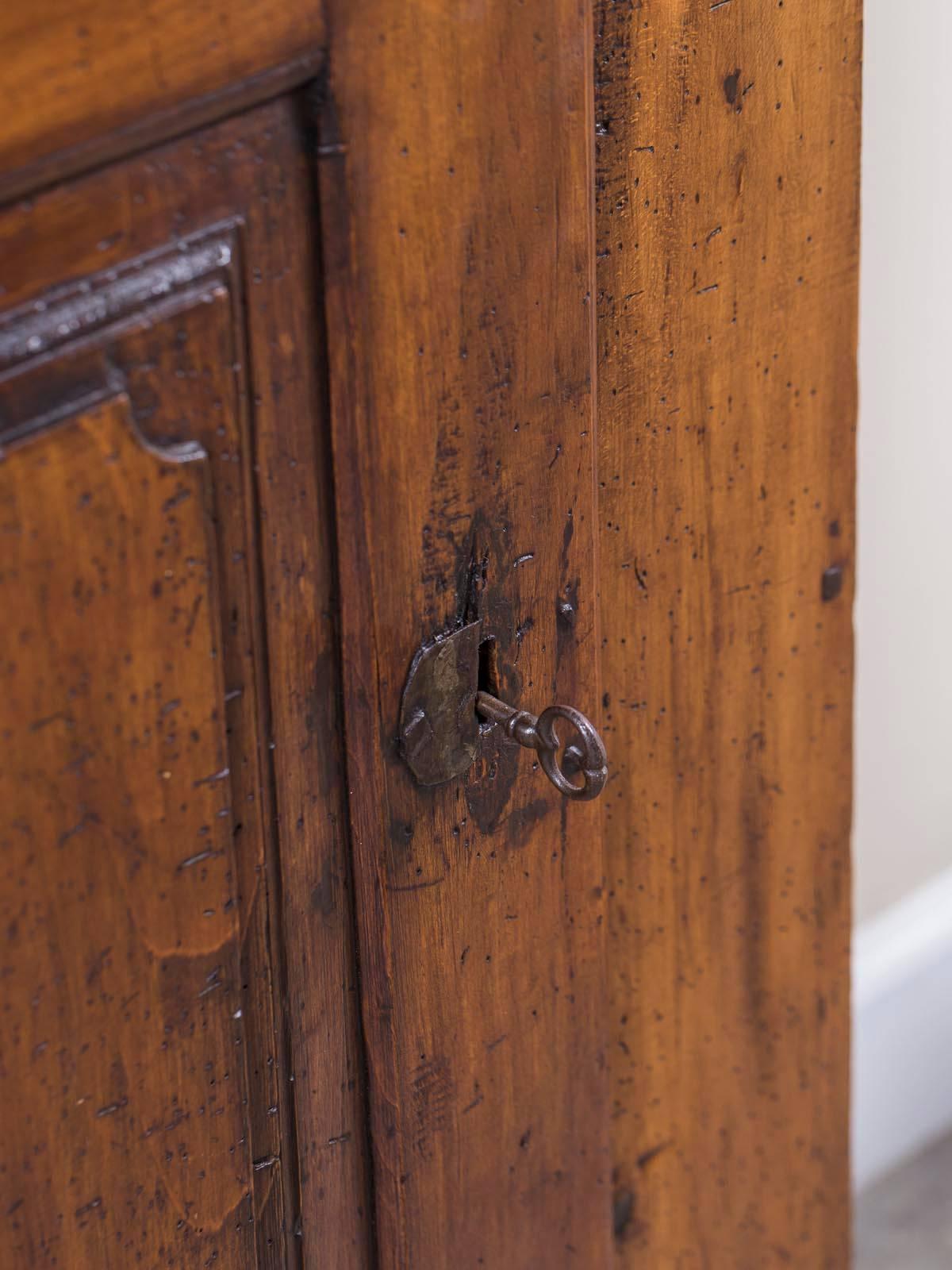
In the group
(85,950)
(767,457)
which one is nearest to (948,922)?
(767,457)

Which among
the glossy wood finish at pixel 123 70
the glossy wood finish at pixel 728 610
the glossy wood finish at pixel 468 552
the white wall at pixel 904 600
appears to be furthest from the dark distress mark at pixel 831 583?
the glossy wood finish at pixel 123 70

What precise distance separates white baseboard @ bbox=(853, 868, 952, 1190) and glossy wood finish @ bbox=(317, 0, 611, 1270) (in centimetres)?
65

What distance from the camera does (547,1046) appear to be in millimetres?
731

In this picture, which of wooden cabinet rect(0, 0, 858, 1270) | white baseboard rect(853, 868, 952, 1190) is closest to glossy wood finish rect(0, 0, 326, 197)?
wooden cabinet rect(0, 0, 858, 1270)

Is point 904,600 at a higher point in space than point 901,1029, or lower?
higher

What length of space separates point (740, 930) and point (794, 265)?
37cm

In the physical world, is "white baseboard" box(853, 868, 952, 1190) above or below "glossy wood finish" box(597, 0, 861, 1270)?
below

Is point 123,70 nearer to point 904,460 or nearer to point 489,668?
point 489,668

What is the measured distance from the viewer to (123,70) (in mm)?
475

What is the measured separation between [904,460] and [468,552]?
2.06 ft

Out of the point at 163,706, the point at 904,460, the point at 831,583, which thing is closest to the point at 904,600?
the point at 904,460

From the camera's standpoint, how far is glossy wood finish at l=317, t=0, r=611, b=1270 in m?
0.56

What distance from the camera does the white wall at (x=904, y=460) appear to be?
40.2 inches

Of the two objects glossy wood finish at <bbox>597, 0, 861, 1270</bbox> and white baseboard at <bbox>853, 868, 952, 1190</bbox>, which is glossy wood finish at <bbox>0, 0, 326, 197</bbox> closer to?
glossy wood finish at <bbox>597, 0, 861, 1270</bbox>
